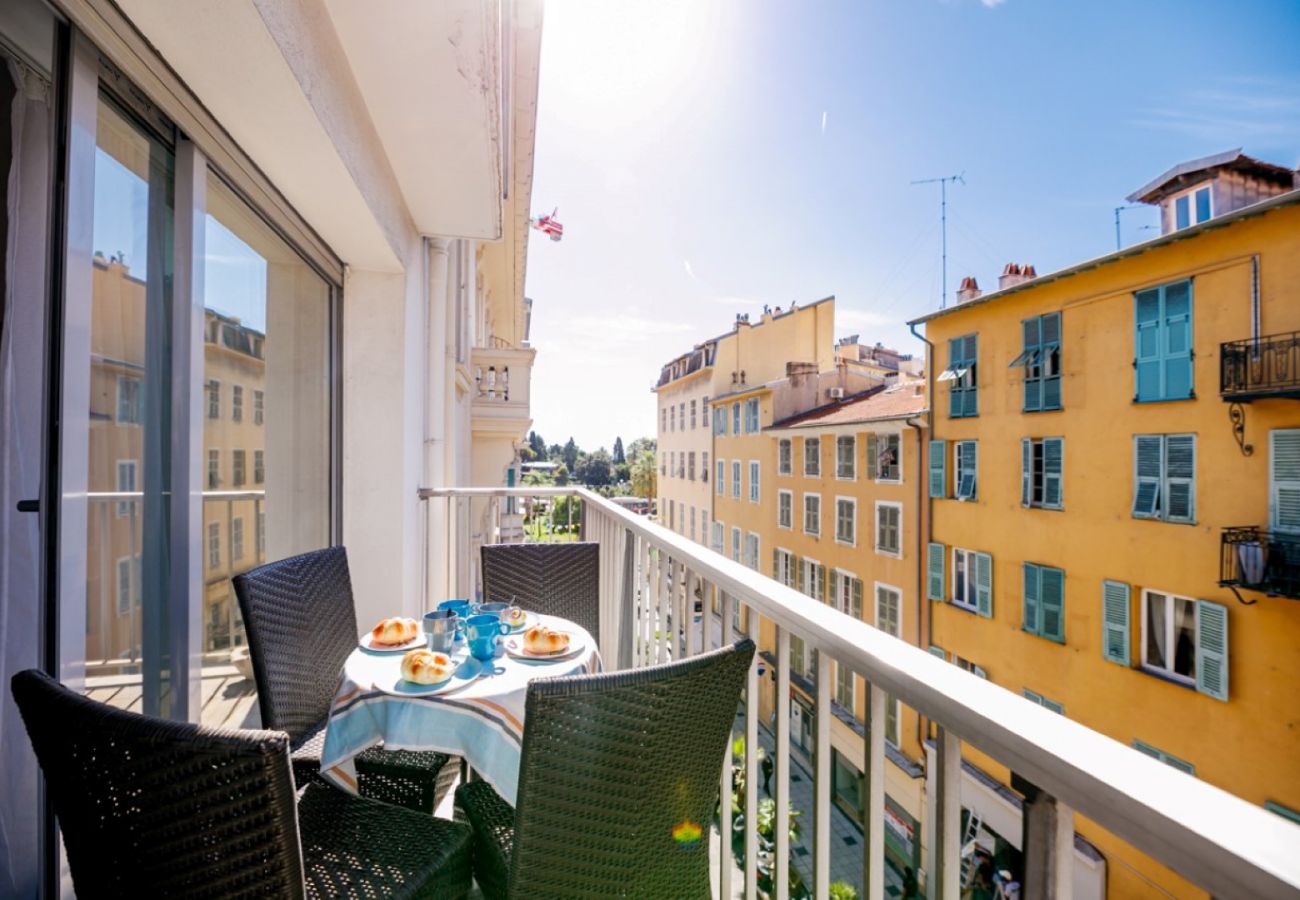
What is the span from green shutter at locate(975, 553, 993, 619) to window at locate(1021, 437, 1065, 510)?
141cm

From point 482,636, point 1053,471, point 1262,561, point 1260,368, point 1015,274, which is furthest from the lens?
point 1015,274

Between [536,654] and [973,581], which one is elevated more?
[536,654]

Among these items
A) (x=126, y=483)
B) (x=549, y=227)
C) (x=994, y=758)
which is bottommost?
(x=994, y=758)

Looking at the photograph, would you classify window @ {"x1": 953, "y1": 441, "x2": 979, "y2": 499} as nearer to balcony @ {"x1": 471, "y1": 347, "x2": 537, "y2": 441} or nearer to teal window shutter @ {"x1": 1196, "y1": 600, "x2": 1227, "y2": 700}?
teal window shutter @ {"x1": 1196, "y1": 600, "x2": 1227, "y2": 700}

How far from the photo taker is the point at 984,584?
469 inches

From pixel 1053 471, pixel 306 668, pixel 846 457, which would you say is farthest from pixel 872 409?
pixel 306 668

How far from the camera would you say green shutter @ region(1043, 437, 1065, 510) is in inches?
424

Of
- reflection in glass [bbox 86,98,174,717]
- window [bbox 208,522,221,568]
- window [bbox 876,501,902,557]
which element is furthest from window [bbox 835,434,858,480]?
reflection in glass [bbox 86,98,174,717]

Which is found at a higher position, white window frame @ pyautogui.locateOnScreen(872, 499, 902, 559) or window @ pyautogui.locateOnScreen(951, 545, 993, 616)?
Result: white window frame @ pyautogui.locateOnScreen(872, 499, 902, 559)

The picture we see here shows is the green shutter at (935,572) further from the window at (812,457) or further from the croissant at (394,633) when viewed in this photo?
the croissant at (394,633)

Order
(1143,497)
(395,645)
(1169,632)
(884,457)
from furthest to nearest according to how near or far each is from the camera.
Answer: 1. (884,457)
2. (1143,497)
3. (1169,632)
4. (395,645)

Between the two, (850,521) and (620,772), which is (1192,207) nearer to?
(850,521)

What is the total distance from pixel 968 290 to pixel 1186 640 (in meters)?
7.79

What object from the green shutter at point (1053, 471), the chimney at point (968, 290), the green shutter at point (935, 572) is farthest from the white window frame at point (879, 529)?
the chimney at point (968, 290)
